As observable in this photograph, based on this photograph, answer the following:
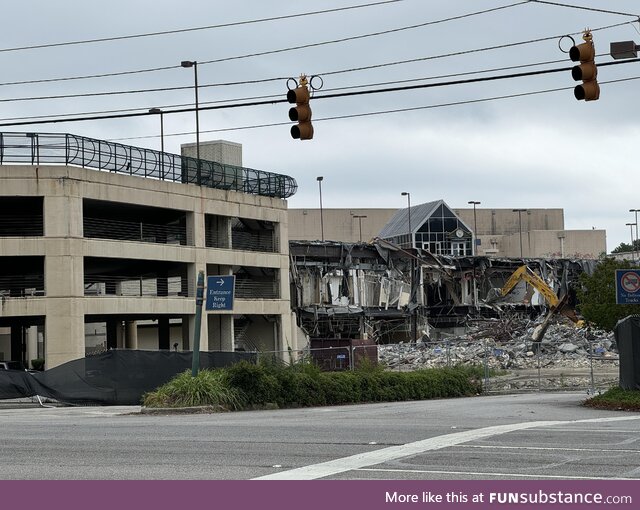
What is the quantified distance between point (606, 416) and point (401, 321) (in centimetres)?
5372

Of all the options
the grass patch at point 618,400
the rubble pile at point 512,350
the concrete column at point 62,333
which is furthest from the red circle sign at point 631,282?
the concrete column at point 62,333

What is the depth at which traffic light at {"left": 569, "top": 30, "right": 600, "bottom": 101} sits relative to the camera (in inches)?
780

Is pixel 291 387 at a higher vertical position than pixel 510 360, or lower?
higher

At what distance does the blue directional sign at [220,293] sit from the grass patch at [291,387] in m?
2.03

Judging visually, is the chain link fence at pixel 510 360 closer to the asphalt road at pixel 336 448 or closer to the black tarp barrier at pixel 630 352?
the black tarp barrier at pixel 630 352

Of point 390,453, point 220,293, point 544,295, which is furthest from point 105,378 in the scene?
point 544,295

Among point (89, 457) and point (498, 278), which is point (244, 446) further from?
point (498, 278)

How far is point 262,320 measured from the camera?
6700cm

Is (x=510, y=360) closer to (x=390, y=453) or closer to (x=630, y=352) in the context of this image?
(x=630, y=352)

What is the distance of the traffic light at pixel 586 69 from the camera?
19.8 meters

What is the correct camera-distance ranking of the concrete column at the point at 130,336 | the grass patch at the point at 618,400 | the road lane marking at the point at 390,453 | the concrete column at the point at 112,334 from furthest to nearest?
the concrete column at the point at 130,336 → the concrete column at the point at 112,334 → the grass patch at the point at 618,400 → the road lane marking at the point at 390,453

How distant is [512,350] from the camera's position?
62500 millimetres

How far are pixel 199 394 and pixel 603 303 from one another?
1822cm
